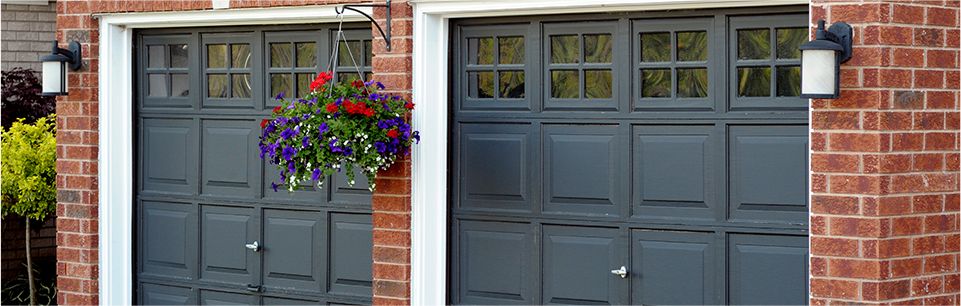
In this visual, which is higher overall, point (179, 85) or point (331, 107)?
point (179, 85)

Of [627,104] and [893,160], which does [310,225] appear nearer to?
[627,104]

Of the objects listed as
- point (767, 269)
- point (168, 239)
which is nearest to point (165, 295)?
point (168, 239)

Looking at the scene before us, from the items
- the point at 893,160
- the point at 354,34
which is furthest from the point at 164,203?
the point at 893,160

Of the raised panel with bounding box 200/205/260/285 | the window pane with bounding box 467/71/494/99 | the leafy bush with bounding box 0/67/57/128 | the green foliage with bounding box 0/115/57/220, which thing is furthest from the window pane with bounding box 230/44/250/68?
the leafy bush with bounding box 0/67/57/128

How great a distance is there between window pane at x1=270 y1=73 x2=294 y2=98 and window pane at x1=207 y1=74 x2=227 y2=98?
1.25 ft

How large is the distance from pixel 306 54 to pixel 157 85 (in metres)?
1.27

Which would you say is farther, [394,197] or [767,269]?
[394,197]

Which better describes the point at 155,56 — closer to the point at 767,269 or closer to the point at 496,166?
the point at 496,166

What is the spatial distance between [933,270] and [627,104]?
1.64 metres

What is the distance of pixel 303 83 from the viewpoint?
25.2 ft

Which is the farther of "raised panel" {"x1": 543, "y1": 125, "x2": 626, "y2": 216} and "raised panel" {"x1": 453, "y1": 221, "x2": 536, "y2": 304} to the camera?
"raised panel" {"x1": 453, "y1": 221, "x2": 536, "y2": 304}

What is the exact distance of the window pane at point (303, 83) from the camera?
767cm

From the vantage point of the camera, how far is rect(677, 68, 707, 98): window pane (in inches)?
Answer: 252

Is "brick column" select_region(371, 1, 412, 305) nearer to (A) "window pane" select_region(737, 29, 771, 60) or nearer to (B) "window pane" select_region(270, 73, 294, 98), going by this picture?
(B) "window pane" select_region(270, 73, 294, 98)
